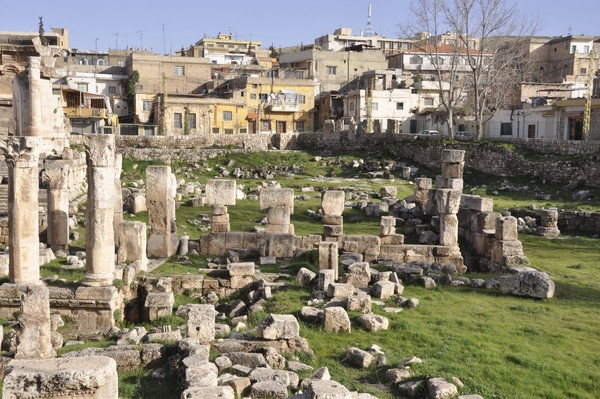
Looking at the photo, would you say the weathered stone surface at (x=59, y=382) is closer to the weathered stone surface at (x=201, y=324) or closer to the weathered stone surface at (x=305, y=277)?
the weathered stone surface at (x=201, y=324)

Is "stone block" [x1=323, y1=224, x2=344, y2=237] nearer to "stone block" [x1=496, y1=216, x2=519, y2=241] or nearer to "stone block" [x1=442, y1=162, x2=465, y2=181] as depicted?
"stone block" [x1=496, y1=216, x2=519, y2=241]

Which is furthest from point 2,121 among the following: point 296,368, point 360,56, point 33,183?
point 360,56

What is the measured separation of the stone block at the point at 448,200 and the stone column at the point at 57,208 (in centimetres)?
995

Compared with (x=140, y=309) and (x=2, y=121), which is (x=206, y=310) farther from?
(x=2, y=121)

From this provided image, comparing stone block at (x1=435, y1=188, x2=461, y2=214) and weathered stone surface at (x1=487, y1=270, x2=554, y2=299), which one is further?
stone block at (x1=435, y1=188, x2=461, y2=214)

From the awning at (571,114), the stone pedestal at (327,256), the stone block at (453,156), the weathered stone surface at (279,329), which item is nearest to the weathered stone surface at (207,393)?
the weathered stone surface at (279,329)

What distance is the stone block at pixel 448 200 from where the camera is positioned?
1822cm

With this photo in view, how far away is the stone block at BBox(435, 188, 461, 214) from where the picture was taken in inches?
717

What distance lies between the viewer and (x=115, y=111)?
59812 millimetres

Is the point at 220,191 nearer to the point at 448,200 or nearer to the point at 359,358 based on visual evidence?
the point at 448,200

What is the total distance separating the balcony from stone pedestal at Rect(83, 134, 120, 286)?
36961 mm

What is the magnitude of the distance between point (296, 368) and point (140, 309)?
5.76 meters

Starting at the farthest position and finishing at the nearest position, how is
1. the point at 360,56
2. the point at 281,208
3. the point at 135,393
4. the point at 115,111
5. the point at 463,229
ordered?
the point at 360,56, the point at 115,111, the point at 463,229, the point at 281,208, the point at 135,393

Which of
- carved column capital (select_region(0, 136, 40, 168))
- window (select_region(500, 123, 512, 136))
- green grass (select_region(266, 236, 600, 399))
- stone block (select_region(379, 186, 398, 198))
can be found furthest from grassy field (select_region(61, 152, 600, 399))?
window (select_region(500, 123, 512, 136))
